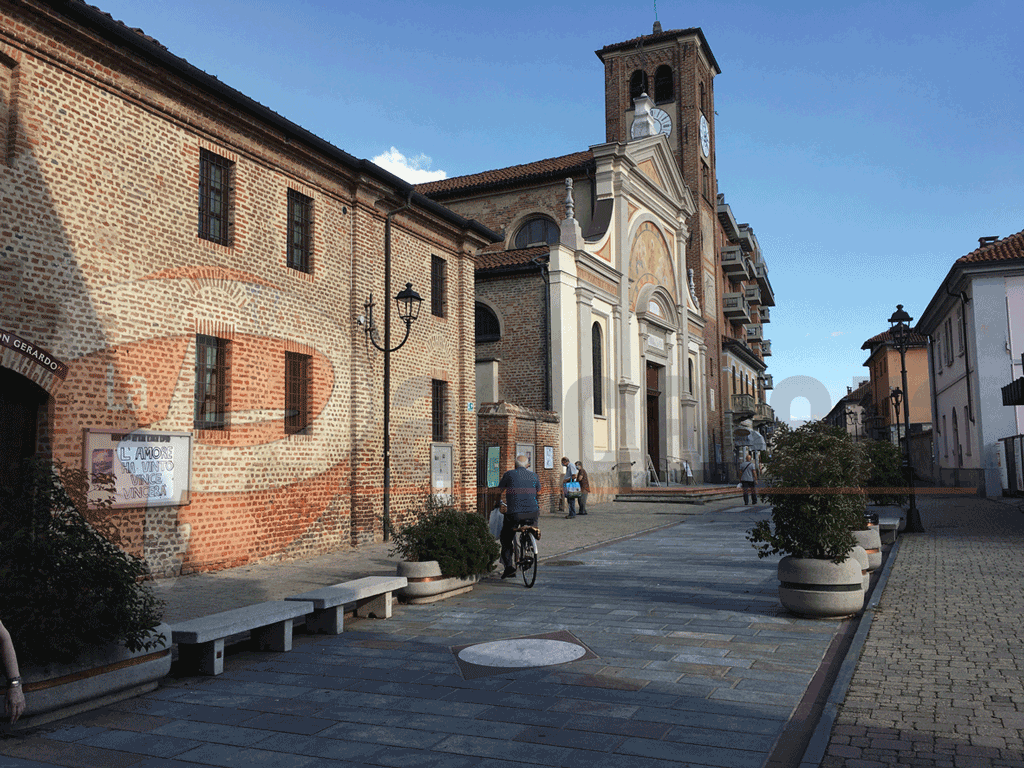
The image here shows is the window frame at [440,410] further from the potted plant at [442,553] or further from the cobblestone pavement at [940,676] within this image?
the cobblestone pavement at [940,676]

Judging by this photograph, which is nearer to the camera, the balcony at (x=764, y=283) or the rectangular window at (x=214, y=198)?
the rectangular window at (x=214, y=198)

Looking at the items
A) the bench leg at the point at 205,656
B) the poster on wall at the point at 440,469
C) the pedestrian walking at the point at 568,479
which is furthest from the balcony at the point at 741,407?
the bench leg at the point at 205,656

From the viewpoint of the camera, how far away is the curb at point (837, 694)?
435cm

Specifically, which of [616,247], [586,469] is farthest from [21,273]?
[616,247]

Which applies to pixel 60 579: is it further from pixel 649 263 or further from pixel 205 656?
pixel 649 263

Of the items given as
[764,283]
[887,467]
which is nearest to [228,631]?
[887,467]

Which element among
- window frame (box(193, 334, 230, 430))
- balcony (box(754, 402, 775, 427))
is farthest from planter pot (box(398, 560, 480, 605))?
balcony (box(754, 402, 775, 427))

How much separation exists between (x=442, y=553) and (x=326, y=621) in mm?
2061

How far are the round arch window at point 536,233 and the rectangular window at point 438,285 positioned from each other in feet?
37.6

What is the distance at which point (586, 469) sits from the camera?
86.0ft

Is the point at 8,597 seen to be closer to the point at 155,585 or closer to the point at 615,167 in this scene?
the point at 155,585

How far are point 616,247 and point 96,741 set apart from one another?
26005 millimetres

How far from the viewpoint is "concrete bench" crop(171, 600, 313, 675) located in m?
6.24

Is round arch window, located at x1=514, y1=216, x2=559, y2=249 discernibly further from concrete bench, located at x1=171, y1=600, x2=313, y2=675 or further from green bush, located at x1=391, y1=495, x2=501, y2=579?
concrete bench, located at x1=171, y1=600, x2=313, y2=675
